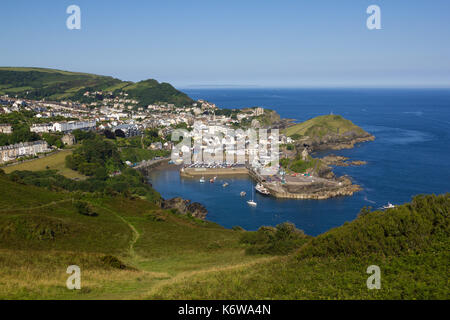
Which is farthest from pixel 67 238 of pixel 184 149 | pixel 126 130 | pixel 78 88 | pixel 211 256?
pixel 78 88

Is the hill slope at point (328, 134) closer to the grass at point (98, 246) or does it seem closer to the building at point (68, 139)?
the building at point (68, 139)

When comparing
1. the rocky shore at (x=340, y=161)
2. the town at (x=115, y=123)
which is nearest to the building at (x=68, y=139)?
the town at (x=115, y=123)

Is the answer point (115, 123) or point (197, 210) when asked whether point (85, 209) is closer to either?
point (197, 210)

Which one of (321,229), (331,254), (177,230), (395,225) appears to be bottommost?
(321,229)

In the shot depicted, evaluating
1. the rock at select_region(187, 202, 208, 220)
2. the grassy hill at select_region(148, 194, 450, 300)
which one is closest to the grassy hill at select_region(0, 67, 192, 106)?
the rock at select_region(187, 202, 208, 220)

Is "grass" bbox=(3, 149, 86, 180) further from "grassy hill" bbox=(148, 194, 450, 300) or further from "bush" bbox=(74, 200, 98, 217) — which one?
"grassy hill" bbox=(148, 194, 450, 300)

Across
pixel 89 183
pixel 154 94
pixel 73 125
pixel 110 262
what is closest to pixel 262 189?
pixel 89 183

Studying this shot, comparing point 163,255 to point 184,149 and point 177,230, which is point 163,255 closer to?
point 177,230
